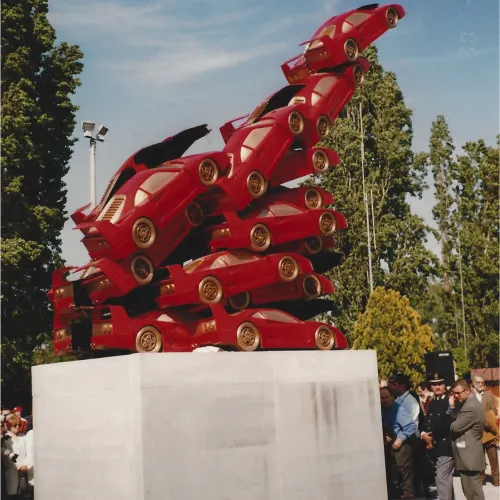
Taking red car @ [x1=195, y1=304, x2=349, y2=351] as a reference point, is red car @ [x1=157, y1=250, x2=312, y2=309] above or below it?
above

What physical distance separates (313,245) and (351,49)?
3011 mm

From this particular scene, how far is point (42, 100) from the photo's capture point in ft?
75.2

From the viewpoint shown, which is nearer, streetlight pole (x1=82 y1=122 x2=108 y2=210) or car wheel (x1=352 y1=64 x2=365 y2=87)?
car wheel (x1=352 y1=64 x2=365 y2=87)

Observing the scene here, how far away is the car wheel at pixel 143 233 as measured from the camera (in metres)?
9.80

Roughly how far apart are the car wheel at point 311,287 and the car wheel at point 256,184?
1.33 meters


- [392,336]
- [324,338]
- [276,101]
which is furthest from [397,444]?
[392,336]

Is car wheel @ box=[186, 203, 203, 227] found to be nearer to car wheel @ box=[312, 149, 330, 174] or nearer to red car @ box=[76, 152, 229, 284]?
red car @ box=[76, 152, 229, 284]

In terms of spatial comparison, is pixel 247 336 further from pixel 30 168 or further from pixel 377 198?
pixel 377 198

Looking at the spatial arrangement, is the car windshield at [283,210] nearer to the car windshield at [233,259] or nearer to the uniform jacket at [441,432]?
the car windshield at [233,259]

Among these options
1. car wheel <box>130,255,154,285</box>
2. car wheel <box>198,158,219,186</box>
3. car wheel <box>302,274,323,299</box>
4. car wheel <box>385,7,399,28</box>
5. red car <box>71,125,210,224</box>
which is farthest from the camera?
car wheel <box>385,7,399,28</box>

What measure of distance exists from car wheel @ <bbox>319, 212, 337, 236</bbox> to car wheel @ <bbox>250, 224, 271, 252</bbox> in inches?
36.3

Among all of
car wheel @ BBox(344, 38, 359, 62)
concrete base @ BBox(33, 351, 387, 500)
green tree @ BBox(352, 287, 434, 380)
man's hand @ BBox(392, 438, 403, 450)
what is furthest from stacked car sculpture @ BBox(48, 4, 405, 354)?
green tree @ BBox(352, 287, 434, 380)

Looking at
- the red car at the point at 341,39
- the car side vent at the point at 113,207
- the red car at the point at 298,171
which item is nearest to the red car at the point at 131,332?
the car side vent at the point at 113,207

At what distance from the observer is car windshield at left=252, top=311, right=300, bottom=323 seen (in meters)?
10.5
